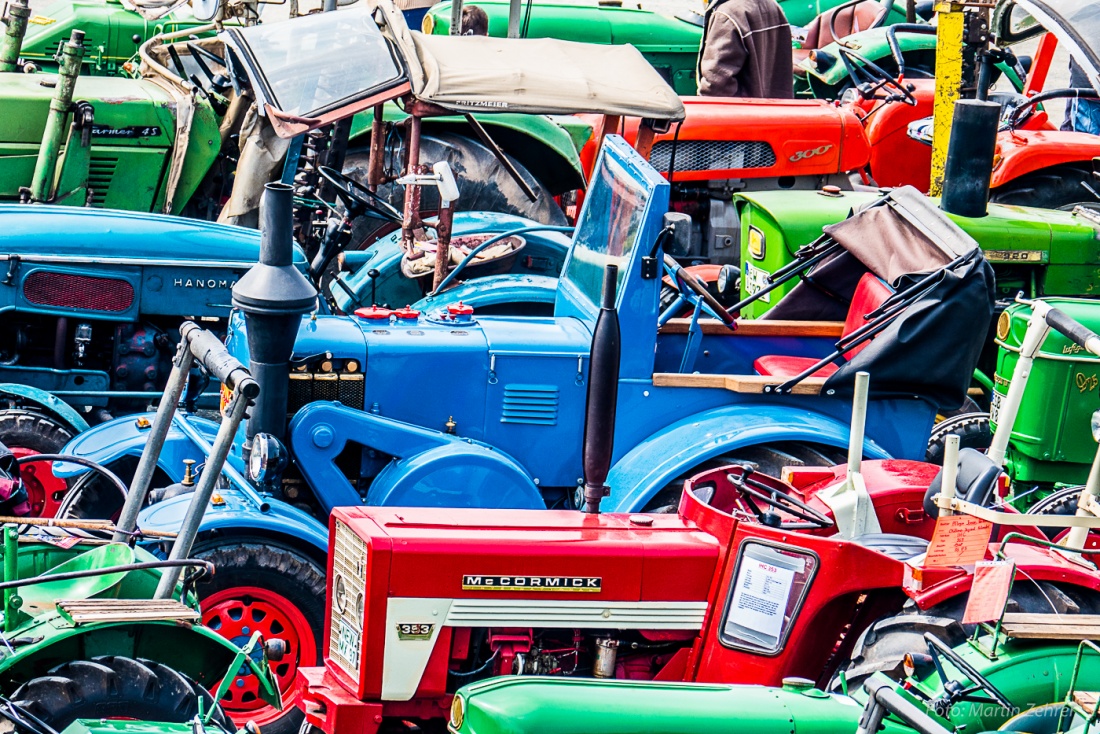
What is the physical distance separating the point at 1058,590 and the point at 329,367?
111 inches

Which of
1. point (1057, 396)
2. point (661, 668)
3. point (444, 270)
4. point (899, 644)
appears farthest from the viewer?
point (444, 270)

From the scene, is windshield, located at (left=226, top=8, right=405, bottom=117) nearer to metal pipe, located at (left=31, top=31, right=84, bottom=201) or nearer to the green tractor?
metal pipe, located at (left=31, top=31, right=84, bottom=201)

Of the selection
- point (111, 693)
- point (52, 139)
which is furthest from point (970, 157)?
point (111, 693)

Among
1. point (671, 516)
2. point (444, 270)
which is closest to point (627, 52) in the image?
point (444, 270)

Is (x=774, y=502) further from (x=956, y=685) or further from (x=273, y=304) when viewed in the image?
(x=273, y=304)

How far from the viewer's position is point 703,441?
595 centimetres

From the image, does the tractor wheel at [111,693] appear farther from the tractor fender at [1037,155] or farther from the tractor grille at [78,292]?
the tractor fender at [1037,155]

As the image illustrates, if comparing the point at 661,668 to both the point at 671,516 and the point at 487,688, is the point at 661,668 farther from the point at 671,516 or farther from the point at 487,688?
the point at 487,688

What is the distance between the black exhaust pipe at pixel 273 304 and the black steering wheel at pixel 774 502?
1703mm

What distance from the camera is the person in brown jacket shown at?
10.8 metres

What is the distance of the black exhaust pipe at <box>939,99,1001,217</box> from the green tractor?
461 cm

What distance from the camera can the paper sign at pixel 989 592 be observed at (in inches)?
161

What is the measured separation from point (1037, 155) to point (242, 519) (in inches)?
226

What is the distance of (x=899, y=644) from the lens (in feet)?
14.0
